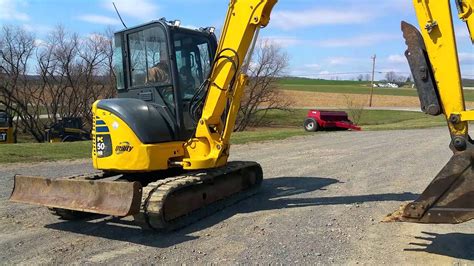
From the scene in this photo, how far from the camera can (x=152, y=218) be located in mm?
5859

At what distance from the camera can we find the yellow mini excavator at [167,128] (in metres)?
6.11

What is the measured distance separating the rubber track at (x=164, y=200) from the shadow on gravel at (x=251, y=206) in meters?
0.09

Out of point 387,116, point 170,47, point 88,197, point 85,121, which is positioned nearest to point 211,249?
point 88,197

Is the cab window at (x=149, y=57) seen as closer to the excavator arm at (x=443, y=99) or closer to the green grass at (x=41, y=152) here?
the excavator arm at (x=443, y=99)

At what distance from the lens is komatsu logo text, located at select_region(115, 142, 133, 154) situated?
656 cm

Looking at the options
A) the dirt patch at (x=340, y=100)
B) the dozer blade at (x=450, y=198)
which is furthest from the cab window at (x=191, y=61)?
the dirt patch at (x=340, y=100)

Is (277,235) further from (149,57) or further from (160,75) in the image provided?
(149,57)

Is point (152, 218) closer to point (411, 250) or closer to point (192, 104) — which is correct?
point (192, 104)

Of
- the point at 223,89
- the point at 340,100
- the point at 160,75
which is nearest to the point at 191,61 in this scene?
the point at 160,75

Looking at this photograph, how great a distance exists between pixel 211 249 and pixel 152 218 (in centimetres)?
93

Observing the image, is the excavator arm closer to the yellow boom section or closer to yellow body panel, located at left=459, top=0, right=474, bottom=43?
yellow body panel, located at left=459, top=0, right=474, bottom=43

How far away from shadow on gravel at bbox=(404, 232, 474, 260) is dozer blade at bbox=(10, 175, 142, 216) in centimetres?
321

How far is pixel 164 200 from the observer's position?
5.91 meters

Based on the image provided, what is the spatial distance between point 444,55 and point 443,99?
16.8 inches
